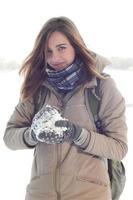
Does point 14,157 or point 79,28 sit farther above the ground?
point 79,28

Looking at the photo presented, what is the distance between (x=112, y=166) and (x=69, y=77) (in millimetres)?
339

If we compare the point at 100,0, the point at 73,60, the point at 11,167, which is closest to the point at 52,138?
the point at 73,60

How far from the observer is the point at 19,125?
5.52ft

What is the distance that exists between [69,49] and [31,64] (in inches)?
6.3

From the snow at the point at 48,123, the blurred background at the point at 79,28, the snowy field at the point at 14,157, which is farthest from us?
the blurred background at the point at 79,28

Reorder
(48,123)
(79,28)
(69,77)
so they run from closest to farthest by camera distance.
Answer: (48,123) → (69,77) → (79,28)

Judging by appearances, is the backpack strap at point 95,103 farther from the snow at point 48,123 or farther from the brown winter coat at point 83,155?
the snow at point 48,123

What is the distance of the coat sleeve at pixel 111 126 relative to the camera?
152 cm

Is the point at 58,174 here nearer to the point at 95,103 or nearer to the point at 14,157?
the point at 95,103

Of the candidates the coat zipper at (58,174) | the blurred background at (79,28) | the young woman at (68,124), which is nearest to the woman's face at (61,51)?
the young woman at (68,124)

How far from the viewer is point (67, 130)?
1470mm

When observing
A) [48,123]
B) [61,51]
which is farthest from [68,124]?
[61,51]

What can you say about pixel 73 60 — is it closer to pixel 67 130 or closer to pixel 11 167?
pixel 67 130

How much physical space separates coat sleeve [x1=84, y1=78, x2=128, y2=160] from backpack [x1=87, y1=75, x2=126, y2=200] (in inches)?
0.6
